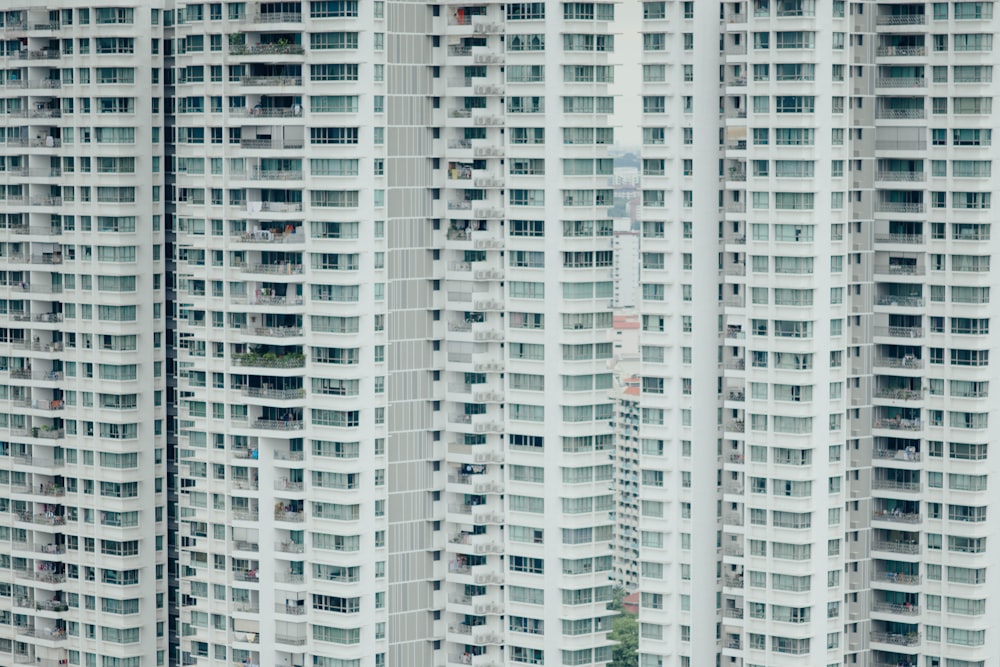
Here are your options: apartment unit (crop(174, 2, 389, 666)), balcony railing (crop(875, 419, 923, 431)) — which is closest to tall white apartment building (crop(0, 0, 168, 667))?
apartment unit (crop(174, 2, 389, 666))

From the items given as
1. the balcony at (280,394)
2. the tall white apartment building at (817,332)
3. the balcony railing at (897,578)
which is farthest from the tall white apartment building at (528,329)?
the balcony railing at (897,578)

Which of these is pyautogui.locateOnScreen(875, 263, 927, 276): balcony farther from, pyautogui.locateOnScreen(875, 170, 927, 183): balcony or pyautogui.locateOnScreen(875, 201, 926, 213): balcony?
pyautogui.locateOnScreen(875, 170, 927, 183): balcony

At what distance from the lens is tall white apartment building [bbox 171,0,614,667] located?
113 m

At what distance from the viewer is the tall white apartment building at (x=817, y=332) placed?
11169cm

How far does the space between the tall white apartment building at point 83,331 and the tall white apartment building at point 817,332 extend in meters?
26.6

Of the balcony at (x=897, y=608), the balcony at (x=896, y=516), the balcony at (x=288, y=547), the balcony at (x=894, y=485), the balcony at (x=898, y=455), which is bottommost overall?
the balcony at (x=897, y=608)

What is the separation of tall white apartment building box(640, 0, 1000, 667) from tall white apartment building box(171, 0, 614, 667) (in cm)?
350

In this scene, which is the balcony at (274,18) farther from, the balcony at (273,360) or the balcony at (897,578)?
the balcony at (897,578)

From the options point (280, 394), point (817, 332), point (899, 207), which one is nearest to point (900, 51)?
point (899, 207)

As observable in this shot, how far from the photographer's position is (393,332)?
378ft

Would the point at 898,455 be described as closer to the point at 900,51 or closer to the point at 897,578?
the point at 897,578

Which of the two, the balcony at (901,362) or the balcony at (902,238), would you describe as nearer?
the balcony at (902,238)

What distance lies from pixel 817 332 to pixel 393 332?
823 inches

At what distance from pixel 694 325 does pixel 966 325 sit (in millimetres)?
13426
